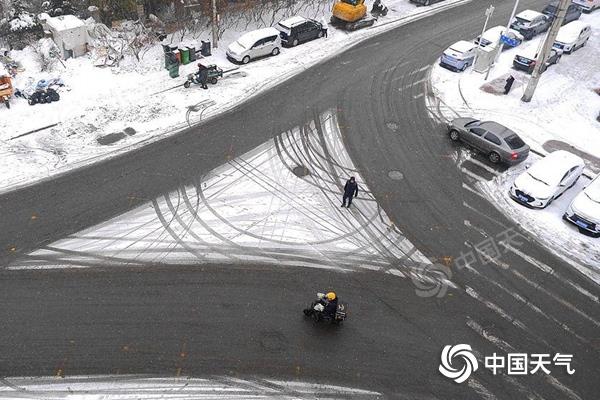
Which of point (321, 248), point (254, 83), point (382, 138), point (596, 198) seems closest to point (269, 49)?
point (254, 83)

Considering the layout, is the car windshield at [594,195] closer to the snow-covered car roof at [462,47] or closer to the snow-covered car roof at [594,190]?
the snow-covered car roof at [594,190]

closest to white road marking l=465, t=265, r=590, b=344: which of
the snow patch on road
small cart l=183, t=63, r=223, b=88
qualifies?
the snow patch on road

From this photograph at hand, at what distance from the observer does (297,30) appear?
3203 centimetres

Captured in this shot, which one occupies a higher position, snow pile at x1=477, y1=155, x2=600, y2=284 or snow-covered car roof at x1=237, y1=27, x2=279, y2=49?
snow-covered car roof at x1=237, y1=27, x2=279, y2=49

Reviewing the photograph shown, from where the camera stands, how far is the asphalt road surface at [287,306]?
1442 cm

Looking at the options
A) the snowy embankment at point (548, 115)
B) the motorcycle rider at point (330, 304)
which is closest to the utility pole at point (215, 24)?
the snowy embankment at point (548, 115)

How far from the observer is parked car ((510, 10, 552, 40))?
34.8 meters

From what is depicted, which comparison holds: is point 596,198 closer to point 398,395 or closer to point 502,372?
point 502,372

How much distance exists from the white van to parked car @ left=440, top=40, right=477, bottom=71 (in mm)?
7187

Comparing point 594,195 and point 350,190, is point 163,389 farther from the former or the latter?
point 594,195

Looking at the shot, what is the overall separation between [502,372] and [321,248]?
726 centimetres

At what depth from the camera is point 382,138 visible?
2470 centimetres

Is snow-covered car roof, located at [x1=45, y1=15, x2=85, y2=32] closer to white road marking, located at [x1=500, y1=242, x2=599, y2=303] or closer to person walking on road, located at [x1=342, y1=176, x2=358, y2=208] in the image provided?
person walking on road, located at [x1=342, y1=176, x2=358, y2=208]

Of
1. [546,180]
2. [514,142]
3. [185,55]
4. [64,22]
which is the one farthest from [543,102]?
[64,22]
